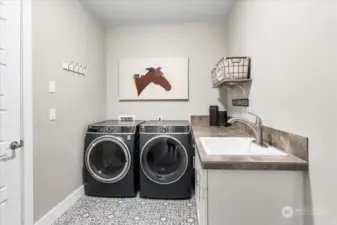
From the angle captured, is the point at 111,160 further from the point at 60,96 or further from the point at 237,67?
the point at 237,67

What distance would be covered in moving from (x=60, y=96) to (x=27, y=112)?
0.55m

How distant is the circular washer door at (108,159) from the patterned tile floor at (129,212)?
286 mm

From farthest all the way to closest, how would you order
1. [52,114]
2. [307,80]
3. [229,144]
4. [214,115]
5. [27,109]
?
[214,115], [52,114], [229,144], [27,109], [307,80]

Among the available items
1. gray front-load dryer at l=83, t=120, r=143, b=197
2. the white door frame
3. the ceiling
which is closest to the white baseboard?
gray front-load dryer at l=83, t=120, r=143, b=197

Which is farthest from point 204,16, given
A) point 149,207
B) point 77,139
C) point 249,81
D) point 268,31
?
point 149,207

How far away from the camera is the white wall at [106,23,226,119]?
11.9ft

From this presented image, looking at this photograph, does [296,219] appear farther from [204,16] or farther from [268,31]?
[204,16]

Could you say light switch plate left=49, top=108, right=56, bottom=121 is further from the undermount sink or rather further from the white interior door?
the undermount sink

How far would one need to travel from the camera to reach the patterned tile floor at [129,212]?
2320 mm

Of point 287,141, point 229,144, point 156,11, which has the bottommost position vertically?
point 229,144

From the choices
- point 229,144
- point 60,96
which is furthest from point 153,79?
point 229,144

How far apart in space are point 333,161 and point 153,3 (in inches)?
103

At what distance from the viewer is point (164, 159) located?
290cm

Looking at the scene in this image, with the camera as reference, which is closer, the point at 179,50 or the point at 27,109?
the point at 27,109
